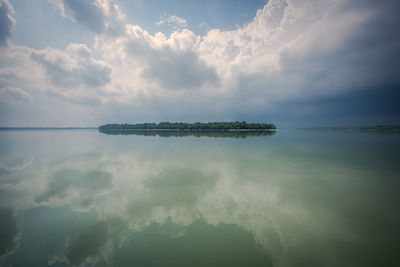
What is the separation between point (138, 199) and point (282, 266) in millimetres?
7893

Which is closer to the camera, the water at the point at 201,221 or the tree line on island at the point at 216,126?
the water at the point at 201,221

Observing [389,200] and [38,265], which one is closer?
[38,265]

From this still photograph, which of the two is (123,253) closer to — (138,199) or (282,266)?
(138,199)

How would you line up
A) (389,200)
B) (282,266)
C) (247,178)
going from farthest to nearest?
(247,178) < (389,200) < (282,266)

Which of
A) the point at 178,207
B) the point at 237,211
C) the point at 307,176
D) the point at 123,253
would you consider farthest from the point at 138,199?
the point at 307,176

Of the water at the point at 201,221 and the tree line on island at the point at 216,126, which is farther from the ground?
the tree line on island at the point at 216,126

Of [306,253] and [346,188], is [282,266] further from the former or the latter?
[346,188]

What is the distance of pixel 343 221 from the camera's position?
271 inches

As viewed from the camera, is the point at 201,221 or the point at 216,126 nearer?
the point at 201,221

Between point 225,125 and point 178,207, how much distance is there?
467 ft

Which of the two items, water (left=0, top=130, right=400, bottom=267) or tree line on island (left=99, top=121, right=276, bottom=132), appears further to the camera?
tree line on island (left=99, top=121, right=276, bottom=132)

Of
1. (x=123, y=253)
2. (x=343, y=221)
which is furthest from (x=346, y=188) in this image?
(x=123, y=253)

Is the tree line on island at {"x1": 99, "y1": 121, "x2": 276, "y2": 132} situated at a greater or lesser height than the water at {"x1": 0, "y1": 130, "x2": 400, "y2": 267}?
greater

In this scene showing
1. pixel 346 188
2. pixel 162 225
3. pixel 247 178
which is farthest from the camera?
pixel 247 178
